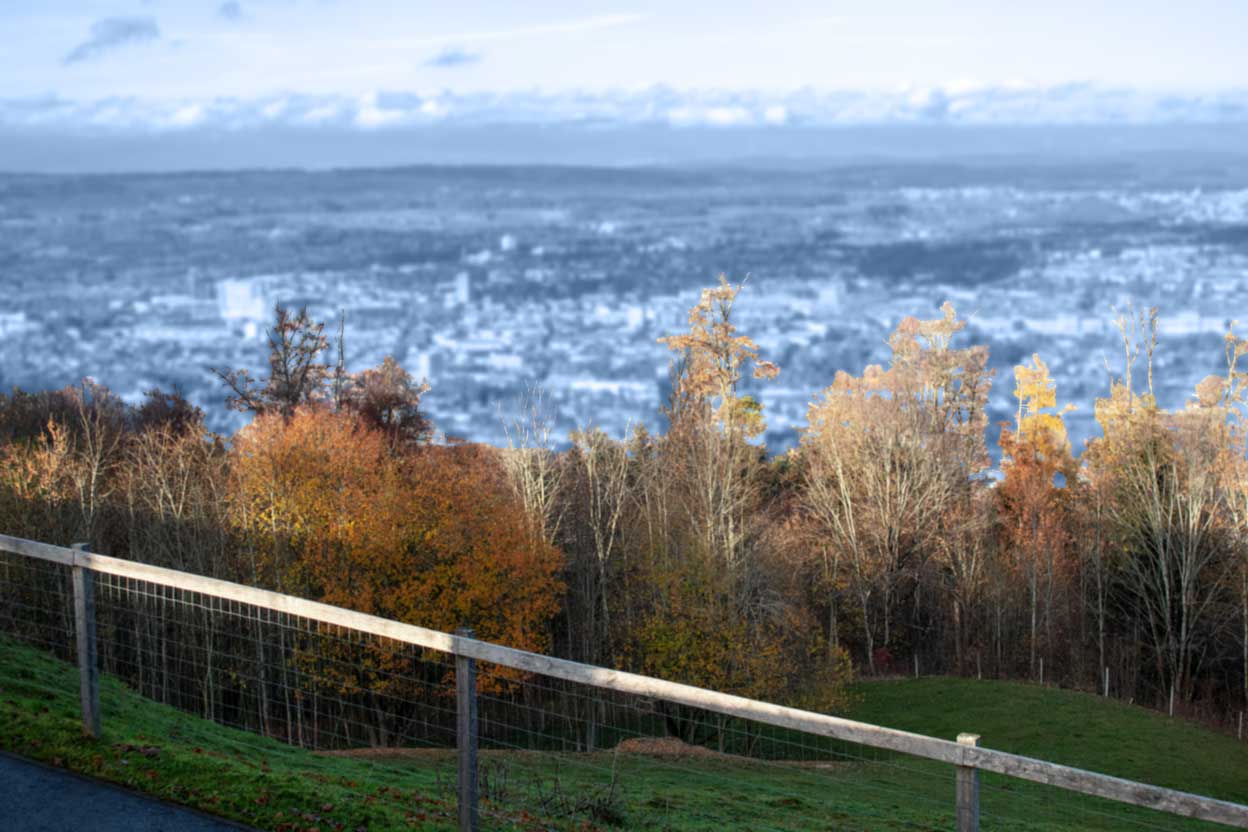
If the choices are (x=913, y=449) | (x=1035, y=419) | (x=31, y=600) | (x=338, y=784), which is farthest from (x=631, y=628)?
(x=1035, y=419)

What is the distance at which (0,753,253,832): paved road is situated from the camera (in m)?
10.5

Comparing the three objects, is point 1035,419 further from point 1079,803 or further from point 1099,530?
point 1079,803

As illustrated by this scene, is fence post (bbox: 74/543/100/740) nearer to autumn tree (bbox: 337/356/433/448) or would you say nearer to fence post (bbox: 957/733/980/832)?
fence post (bbox: 957/733/980/832)

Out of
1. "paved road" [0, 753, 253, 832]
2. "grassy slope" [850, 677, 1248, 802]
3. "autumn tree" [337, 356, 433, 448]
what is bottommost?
"grassy slope" [850, 677, 1248, 802]

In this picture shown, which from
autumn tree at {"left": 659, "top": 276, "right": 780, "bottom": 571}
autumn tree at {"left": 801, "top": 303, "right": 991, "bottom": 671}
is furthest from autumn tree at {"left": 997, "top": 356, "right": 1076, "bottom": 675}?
autumn tree at {"left": 659, "top": 276, "right": 780, "bottom": 571}

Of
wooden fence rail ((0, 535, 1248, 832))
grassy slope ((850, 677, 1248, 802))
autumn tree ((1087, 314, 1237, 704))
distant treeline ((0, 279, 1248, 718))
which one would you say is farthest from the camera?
autumn tree ((1087, 314, 1237, 704))

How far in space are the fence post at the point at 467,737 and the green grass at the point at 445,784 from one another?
76 centimetres

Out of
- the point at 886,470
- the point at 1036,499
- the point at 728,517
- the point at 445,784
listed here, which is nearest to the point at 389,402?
the point at 728,517

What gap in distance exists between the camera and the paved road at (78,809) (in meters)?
10.5

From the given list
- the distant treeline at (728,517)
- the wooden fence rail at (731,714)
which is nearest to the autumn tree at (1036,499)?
the distant treeline at (728,517)

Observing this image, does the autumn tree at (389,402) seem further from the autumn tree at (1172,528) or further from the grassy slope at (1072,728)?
the autumn tree at (1172,528)

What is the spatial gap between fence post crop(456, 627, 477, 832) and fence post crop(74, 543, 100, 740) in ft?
12.5

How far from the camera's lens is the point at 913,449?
66.9 meters

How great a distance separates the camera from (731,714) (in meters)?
9.96
